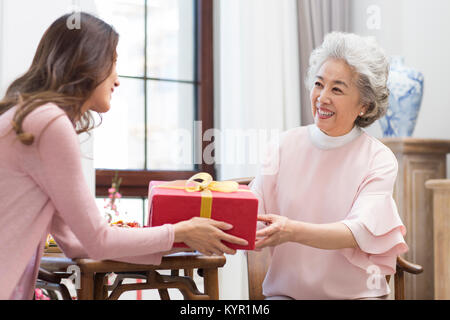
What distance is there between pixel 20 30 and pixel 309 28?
1.74 meters

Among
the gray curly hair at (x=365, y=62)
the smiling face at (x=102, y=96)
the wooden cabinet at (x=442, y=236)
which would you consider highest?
the gray curly hair at (x=365, y=62)

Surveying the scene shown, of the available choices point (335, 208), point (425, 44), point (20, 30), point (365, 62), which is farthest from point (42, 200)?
point (425, 44)

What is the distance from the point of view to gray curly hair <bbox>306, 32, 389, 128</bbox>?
71.1 inches

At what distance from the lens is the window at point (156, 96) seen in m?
3.26

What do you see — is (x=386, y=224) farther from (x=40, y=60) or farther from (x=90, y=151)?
(x=90, y=151)

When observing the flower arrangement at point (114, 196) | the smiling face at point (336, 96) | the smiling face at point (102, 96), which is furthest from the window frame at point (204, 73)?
the smiling face at point (102, 96)

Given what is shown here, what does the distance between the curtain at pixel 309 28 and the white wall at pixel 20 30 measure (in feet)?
4.88

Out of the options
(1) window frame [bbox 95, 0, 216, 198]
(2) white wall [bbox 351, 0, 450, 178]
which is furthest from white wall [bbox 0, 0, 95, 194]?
(2) white wall [bbox 351, 0, 450, 178]

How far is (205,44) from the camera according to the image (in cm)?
351

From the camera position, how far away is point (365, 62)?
180 cm

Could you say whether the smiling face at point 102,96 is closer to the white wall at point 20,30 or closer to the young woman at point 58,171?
the young woman at point 58,171

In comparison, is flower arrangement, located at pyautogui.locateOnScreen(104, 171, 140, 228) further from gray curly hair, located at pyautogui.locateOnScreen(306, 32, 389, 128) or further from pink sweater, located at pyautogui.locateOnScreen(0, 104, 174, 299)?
pink sweater, located at pyautogui.locateOnScreen(0, 104, 174, 299)

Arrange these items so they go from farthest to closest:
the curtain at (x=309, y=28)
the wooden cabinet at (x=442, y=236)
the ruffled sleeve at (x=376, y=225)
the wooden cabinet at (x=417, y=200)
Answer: the curtain at (x=309, y=28) → the wooden cabinet at (x=417, y=200) → the wooden cabinet at (x=442, y=236) → the ruffled sleeve at (x=376, y=225)
